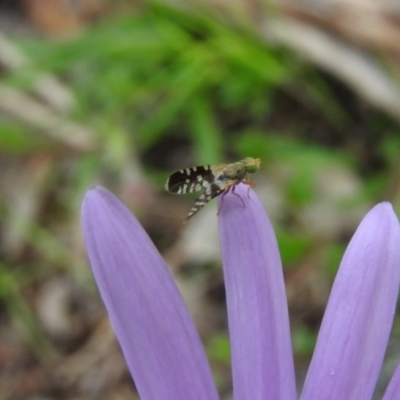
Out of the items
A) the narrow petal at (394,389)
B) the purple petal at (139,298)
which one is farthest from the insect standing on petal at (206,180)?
the narrow petal at (394,389)

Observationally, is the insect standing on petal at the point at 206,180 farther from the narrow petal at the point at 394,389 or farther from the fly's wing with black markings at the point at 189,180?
the narrow petal at the point at 394,389

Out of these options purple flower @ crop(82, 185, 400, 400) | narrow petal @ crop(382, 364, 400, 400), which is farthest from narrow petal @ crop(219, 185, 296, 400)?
narrow petal @ crop(382, 364, 400, 400)

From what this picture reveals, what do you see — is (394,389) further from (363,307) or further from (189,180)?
(189,180)

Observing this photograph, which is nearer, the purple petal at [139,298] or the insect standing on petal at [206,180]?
the purple petal at [139,298]

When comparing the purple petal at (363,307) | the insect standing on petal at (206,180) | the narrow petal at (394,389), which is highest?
the insect standing on petal at (206,180)

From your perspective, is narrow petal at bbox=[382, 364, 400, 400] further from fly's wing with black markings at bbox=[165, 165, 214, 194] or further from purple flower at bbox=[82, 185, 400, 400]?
fly's wing with black markings at bbox=[165, 165, 214, 194]

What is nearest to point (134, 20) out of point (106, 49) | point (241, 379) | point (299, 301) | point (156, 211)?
point (106, 49)

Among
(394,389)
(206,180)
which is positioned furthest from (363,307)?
(206,180)
